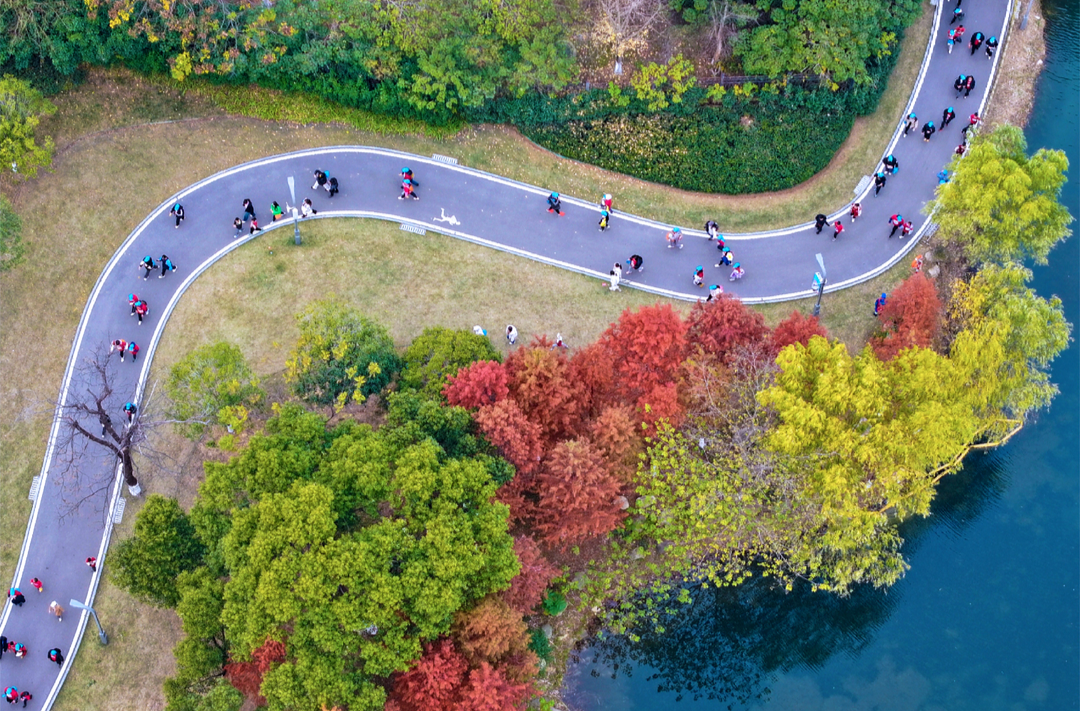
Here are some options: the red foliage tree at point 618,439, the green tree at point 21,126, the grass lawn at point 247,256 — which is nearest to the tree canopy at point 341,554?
the red foliage tree at point 618,439

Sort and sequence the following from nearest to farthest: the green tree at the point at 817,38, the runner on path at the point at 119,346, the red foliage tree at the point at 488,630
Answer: the red foliage tree at the point at 488,630 < the runner on path at the point at 119,346 < the green tree at the point at 817,38

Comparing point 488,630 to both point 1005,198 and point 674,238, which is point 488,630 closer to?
point 674,238

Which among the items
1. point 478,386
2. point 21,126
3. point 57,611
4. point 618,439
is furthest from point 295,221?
point 57,611

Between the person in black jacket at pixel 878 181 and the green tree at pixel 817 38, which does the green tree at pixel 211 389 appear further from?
the person in black jacket at pixel 878 181

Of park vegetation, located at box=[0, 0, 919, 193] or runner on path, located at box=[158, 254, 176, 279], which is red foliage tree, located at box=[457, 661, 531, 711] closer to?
runner on path, located at box=[158, 254, 176, 279]

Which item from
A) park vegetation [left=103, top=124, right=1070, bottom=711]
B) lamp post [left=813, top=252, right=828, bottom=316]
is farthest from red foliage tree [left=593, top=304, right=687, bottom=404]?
lamp post [left=813, top=252, right=828, bottom=316]

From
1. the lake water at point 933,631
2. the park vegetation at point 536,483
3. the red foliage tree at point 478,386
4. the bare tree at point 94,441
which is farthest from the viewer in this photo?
the bare tree at point 94,441

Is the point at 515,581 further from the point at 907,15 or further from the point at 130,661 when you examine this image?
the point at 907,15
